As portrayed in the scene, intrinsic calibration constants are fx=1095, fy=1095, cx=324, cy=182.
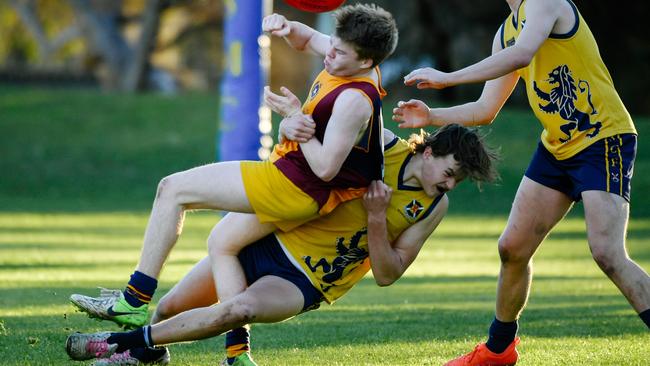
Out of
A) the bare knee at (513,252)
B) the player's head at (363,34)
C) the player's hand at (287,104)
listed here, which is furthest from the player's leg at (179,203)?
the bare knee at (513,252)

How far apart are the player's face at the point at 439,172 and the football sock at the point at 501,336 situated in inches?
40.5

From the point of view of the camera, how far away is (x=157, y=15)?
36500mm

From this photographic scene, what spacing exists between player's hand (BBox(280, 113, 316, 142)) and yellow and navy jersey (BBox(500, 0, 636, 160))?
1.36 m

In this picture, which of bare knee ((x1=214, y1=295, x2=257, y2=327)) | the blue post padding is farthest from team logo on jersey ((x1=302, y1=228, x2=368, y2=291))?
the blue post padding

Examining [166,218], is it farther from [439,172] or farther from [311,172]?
[439,172]

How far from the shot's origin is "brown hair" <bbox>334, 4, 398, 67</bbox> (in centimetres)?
552

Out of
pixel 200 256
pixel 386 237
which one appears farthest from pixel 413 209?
pixel 200 256

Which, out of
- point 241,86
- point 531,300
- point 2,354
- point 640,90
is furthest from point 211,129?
point 2,354

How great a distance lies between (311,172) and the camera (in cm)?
565

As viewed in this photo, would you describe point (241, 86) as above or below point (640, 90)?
above

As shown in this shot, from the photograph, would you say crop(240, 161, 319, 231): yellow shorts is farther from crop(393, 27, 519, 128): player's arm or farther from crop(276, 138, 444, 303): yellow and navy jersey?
crop(393, 27, 519, 128): player's arm

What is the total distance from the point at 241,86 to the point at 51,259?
417 cm

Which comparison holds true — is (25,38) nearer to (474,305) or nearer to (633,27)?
(633,27)

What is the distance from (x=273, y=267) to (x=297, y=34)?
4.49 feet
